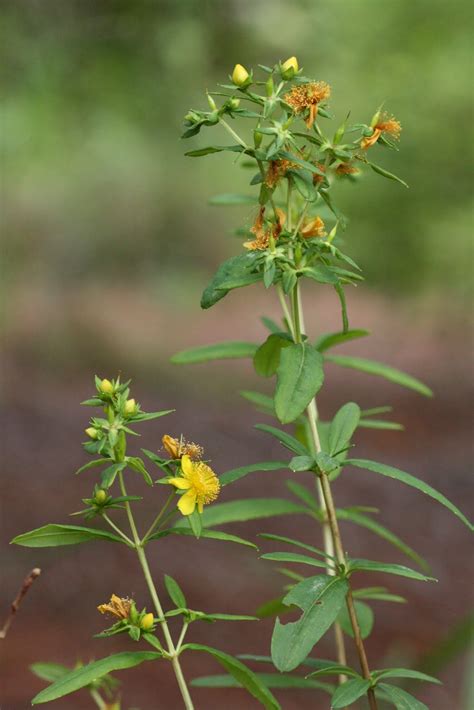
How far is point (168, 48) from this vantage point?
4852 millimetres

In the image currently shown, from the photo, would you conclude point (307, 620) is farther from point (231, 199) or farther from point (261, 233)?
point (231, 199)

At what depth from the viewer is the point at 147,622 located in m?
0.75

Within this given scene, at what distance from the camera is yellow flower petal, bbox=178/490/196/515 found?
738 millimetres

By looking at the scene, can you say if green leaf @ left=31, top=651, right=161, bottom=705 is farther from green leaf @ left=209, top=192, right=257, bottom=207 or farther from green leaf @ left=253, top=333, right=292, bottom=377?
green leaf @ left=209, top=192, right=257, bottom=207

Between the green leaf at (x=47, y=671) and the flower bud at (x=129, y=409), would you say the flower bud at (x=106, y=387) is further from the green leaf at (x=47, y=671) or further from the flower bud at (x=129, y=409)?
the green leaf at (x=47, y=671)

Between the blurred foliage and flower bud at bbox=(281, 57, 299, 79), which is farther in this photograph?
the blurred foliage

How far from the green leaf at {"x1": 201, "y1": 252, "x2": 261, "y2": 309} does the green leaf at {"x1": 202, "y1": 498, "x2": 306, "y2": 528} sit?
1.20 ft

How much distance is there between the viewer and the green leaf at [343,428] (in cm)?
90

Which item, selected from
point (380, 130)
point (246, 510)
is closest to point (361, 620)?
point (246, 510)

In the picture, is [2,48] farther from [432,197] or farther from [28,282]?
[28,282]

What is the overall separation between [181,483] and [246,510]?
15.8 inches

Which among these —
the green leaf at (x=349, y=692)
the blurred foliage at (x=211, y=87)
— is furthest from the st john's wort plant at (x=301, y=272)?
the blurred foliage at (x=211, y=87)

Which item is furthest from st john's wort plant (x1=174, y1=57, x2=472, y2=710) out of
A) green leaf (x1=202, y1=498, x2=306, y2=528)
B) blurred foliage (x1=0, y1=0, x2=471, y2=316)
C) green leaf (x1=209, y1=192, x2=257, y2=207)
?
blurred foliage (x1=0, y1=0, x2=471, y2=316)

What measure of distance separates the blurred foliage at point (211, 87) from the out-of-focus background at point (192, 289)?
0.04 ft
